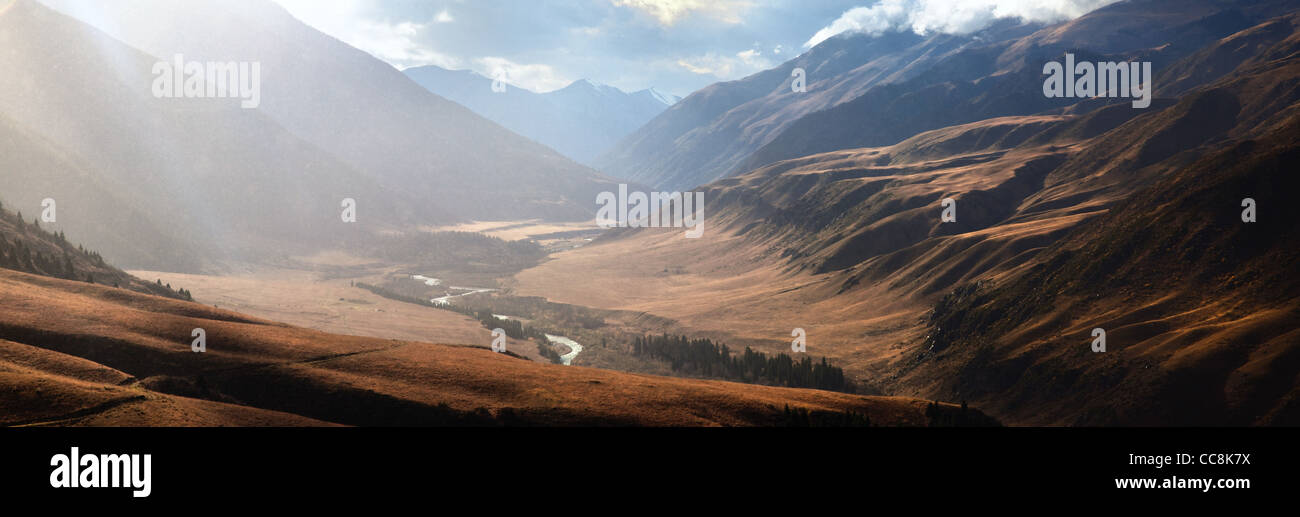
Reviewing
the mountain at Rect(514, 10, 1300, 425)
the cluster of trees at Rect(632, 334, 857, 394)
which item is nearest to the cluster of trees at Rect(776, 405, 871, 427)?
the mountain at Rect(514, 10, 1300, 425)

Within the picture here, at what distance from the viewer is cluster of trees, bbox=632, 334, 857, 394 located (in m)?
90.1

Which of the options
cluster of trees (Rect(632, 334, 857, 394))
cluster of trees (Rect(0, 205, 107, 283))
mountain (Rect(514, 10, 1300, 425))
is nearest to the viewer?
mountain (Rect(514, 10, 1300, 425))

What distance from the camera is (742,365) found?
330 ft

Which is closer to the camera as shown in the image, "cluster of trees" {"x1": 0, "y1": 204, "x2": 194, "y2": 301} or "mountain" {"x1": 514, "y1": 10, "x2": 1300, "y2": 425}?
"mountain" {"x1": 514, "y1": 10, "x2": 1300, "y2": 425}

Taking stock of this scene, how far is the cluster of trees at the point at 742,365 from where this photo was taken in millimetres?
90125

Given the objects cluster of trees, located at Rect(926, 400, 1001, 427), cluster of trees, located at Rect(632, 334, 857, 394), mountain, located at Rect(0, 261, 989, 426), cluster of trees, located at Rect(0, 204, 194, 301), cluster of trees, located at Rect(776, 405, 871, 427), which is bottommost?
cluster of trees, located at Rect(632, 334, 857, 394)

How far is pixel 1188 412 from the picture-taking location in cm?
5503

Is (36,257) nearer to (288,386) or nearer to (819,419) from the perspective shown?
(288,386)

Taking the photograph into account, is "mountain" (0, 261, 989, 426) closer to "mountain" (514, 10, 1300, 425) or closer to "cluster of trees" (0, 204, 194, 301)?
"mountain" (514, 10, 1300, 425)

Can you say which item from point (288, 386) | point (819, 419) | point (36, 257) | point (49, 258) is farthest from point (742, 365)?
point (49, 258)

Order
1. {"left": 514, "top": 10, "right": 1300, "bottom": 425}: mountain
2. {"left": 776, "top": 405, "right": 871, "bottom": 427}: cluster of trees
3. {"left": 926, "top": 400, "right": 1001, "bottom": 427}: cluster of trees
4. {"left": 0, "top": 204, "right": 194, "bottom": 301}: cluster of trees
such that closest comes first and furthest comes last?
{"left": 776, "top": 405, "right": 871, "bottom": 427}: cluster of trees
{"left": 926, "top": 400, "right": 1001, "bottom": 427}: cluster of trees
{"left": 514, "top": 10, "right": 1300, "bottom": 425}: mountain
{"left": 0, "top": 204, "right": 194, "bottom": 301}: cluster of trees
